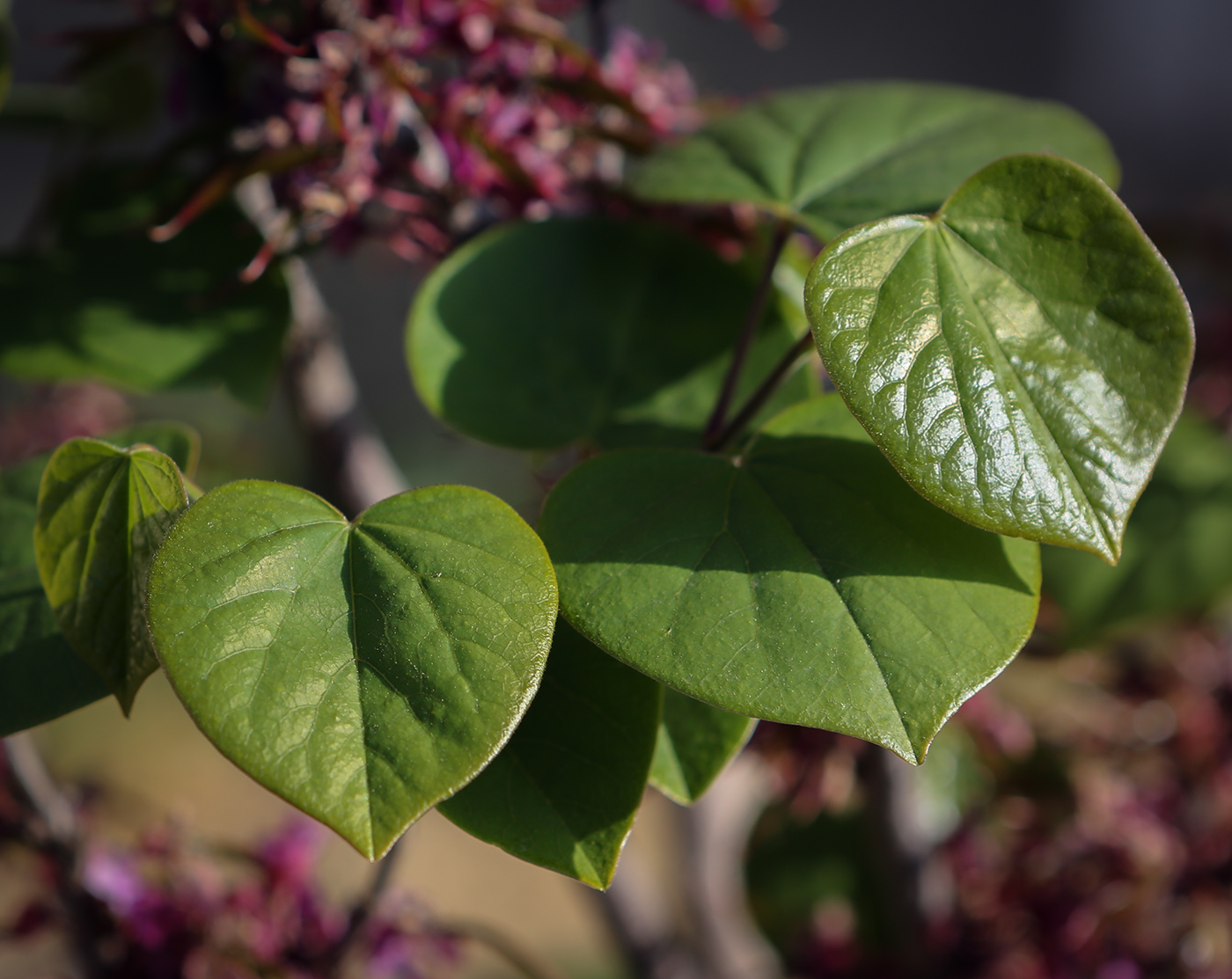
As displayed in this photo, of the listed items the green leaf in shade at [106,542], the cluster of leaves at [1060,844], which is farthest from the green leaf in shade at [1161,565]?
the green leaf in shade at [106,542]

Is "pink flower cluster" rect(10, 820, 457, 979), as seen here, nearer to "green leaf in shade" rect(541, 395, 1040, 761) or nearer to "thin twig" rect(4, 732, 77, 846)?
"thin twig" rect(4, 732, 77, 846)

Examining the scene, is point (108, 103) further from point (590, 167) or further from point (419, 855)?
point (419, 855)

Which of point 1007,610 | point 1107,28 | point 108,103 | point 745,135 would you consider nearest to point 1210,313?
point 745,135

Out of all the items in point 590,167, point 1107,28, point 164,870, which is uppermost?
point 590,167

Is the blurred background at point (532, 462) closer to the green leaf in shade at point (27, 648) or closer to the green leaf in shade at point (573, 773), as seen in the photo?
the green leaf in shade at point (27, 648)

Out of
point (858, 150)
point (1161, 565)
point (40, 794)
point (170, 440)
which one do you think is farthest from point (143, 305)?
point (1161, 565)

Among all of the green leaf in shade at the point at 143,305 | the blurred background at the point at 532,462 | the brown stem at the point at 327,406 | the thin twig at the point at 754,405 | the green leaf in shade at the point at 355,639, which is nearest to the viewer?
the green leaf in shade at the point at 355,639
